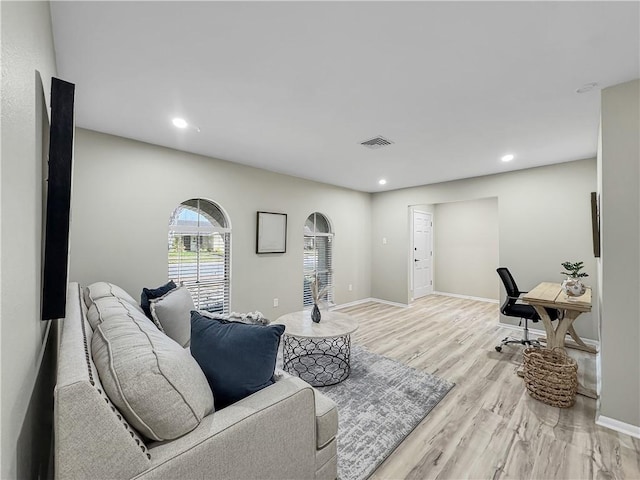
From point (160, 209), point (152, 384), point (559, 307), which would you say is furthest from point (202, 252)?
point (559, 307)

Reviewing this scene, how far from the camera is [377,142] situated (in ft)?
10.3

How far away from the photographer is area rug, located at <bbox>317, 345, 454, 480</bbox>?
183cm

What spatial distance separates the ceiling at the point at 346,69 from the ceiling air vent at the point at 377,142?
0.26 feet

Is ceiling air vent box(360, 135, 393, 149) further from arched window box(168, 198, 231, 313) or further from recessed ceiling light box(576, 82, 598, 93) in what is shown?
arched window box(168, 198, 231, 313)

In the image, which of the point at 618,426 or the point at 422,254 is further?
the point at 422,254

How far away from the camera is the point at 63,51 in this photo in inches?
66.7

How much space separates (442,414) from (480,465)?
507 mm

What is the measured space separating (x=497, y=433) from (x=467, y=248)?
5.14 metres

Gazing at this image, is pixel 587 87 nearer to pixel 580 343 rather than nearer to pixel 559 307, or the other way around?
pixel 559 307

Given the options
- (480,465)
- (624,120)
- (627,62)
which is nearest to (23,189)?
(480,465)

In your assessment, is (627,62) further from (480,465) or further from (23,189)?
(23,189)

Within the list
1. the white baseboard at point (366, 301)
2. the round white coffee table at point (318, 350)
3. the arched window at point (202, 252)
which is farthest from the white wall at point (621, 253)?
the arched window at point (202, 252)

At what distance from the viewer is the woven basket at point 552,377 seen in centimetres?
234

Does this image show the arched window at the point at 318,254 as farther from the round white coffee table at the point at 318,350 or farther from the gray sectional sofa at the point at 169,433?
the gray sectional sofa at the point at 169,433
